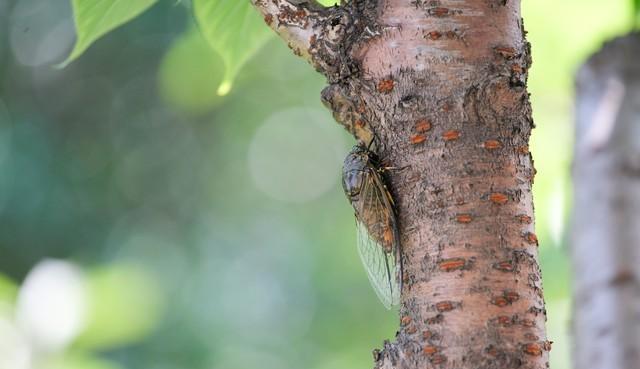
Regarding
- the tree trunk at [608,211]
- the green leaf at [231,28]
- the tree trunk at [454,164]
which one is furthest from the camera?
the tree trunk at [608,211]

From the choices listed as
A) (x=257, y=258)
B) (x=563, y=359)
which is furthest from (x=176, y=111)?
(x=563, y=359)

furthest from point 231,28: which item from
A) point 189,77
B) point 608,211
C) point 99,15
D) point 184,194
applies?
point 184,194

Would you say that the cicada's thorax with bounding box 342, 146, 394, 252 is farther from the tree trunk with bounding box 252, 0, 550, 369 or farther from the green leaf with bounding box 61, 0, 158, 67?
the green leaf with bounding box 61, 0, 158, 67

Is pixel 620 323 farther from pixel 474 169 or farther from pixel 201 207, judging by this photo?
pixel 201 207

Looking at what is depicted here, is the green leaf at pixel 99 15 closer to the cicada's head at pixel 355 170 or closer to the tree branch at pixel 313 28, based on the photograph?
the tree branch at pixel 313 28

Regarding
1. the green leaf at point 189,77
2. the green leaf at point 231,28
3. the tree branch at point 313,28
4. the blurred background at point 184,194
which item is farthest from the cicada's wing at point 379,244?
the green leaf at point 189,77

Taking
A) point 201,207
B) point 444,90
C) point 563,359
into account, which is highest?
point 201,207

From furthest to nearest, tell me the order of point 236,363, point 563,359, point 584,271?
point 236,363
point 563,359
point 584,271
